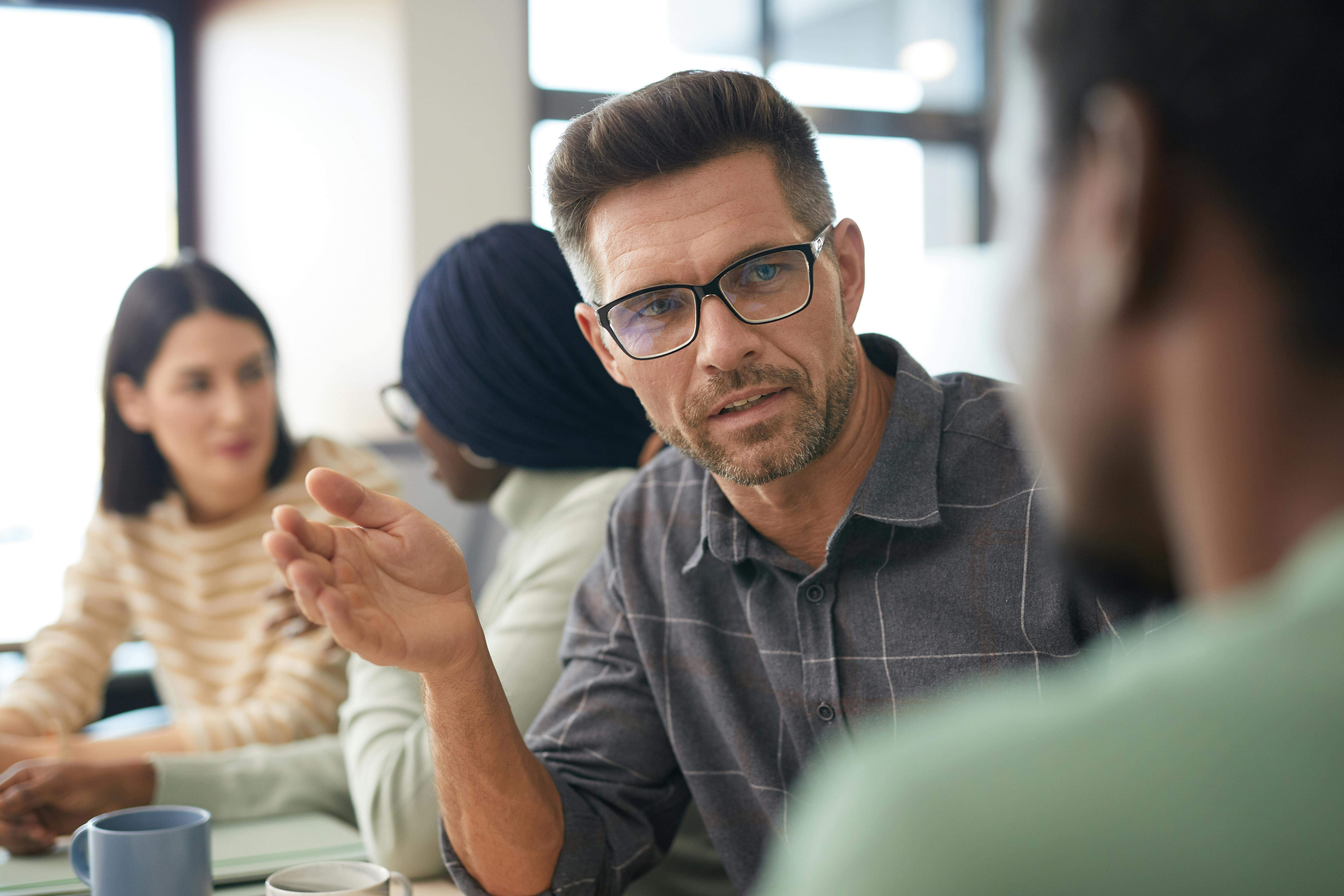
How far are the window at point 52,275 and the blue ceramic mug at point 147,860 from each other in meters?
2.44

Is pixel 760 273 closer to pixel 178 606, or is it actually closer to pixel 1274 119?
pixel 1274 119

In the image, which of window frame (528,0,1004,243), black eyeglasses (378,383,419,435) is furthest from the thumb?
window frame (528,0,1004,243)

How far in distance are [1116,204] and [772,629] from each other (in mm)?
776

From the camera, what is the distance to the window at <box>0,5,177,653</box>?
3.09 m

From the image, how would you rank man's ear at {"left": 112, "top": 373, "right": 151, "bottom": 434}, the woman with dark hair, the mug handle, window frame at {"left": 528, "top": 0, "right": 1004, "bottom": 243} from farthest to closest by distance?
A: window frame at {"left": 528, "top": 0, "right": 1004, "bottom": 243} → man's ear at {"left": 112, "top": 373, "right": 151, "bottom": 434} → the woman with dark hair → the mug handle

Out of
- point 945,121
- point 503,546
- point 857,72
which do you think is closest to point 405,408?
point 503,546

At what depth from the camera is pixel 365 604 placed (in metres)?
0.87

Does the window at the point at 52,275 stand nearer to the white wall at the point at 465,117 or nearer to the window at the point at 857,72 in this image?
the white wall at the point at 465,117

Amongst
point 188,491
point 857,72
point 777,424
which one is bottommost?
point 188,491

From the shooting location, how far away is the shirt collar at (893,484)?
103 cm

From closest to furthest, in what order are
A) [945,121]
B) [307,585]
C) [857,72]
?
1. [307,585]
2. [857,72]
3. [945,121]

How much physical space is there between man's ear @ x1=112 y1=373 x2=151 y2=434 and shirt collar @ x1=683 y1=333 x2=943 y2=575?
1.37 m

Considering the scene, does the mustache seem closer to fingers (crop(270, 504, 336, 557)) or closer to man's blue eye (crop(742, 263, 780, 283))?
man's blue eye (crop(742, 263, 780, 283))

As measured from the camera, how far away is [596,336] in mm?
1231
